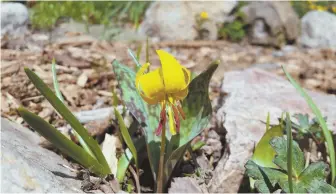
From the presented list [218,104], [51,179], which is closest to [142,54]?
[218,104]

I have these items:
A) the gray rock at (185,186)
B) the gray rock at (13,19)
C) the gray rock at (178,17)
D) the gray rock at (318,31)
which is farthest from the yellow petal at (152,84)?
the gray rock at (318,31)

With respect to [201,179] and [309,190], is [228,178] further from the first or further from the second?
[309,190]

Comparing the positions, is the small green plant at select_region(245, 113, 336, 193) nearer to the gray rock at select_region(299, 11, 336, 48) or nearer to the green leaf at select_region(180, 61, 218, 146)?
the green leaf at select_region(180, 61, 218, 146)

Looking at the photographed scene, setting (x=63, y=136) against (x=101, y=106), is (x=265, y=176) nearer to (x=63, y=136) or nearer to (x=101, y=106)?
(x=63, y=136)

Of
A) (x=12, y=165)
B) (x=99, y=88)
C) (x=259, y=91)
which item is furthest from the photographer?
(x=99, y=88)

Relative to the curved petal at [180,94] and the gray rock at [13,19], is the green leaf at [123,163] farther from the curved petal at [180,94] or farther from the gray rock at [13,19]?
the gray rock at [13,19]
